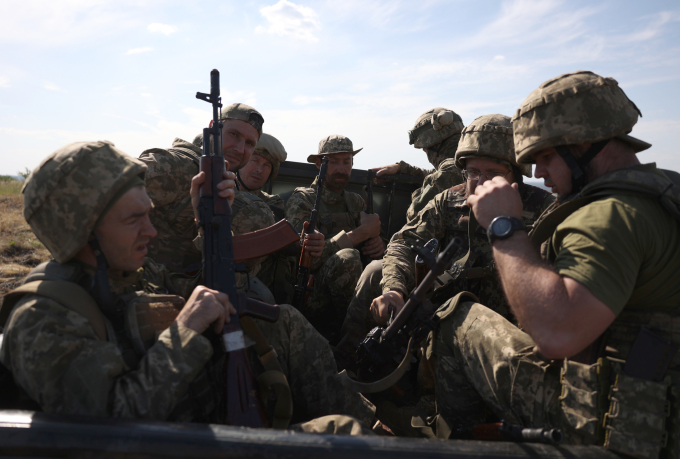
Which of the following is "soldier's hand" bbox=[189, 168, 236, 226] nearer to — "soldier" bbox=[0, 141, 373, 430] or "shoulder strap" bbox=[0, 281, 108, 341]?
"soldier" bbox=[0, 141, 373, 430]

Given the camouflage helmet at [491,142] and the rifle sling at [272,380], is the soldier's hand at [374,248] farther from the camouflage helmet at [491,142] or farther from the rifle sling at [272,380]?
the rifle sling at [272,380]

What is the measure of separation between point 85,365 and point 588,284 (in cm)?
189

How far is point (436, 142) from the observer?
7.06 meters

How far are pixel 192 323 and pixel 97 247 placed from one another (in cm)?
56

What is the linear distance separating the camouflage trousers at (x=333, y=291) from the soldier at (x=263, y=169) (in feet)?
3.44

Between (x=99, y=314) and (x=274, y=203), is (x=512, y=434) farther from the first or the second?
(x=274, y=203)

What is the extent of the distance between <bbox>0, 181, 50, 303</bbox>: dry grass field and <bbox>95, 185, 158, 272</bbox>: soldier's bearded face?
5273 mm

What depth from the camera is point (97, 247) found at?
2121 millimetres

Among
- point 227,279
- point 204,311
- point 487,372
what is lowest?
point 487,372

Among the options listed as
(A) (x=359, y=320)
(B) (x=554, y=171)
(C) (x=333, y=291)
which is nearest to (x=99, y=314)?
(B) (x=554, y=171)

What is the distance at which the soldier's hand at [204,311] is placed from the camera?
208 cm

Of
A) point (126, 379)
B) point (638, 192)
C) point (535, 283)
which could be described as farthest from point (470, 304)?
point (126, 379)

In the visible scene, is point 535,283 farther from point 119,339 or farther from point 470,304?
point 119,339

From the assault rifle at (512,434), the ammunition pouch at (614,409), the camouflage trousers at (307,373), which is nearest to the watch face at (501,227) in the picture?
the ammunition pouch at (614,409)
